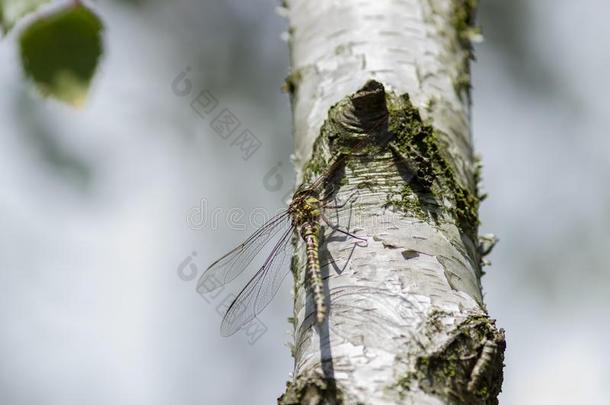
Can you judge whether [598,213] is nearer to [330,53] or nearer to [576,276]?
[576,276]

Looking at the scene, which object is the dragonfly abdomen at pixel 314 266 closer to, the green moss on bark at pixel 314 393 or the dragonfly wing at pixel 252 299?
the green moss on bark at pixel 314 393

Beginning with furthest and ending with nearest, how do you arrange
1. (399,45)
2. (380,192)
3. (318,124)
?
1. (399,45)
2. (318,124)
3. (380,192)

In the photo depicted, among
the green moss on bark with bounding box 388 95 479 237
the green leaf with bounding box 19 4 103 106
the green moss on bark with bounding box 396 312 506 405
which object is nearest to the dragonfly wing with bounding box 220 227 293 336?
the green moss on bark with bounding box 388 95 479 237

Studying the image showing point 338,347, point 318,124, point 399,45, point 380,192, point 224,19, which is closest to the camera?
point 338,347

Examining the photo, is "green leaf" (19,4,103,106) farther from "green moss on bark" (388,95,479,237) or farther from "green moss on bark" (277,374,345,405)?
"green moss on bark" (388,95,479,237)

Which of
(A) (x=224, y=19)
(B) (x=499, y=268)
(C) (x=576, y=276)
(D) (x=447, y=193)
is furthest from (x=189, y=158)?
(D) (x=447, y=193)

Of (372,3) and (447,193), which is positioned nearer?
(447,193)

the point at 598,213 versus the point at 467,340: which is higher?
the point at 598,213

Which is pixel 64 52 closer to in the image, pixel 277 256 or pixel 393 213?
pixel 393 213
